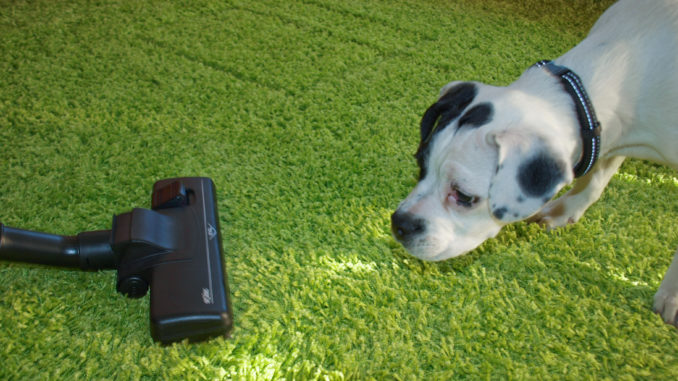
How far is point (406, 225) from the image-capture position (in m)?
1.52

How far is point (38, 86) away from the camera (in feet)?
8.29

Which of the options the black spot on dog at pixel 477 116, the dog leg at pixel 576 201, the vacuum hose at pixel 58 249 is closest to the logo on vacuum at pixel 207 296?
the vacuum hose at pixel 58 249

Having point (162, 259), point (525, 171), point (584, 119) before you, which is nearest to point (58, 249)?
point (162, 259)

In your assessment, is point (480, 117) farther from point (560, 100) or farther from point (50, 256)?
point (50, 256)

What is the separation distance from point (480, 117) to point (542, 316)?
2.42 feet

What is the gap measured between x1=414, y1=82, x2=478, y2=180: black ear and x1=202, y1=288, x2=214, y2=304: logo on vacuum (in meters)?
0.76

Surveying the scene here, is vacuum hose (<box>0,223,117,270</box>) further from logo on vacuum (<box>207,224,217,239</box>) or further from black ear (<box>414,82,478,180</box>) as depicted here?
black ear (<box>414,82,478,180</box>)

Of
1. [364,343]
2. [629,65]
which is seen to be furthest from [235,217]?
[629,65]

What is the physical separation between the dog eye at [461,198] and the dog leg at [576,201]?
0.70 m

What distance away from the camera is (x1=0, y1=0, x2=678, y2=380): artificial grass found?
147cm

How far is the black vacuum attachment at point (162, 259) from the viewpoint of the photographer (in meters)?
1.36

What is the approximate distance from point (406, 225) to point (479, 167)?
0.30 metres

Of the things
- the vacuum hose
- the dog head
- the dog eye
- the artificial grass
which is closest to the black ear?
the dog head

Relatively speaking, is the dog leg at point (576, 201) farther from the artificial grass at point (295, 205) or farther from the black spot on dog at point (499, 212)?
the black spot on dog at point (499, 212)
